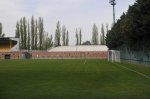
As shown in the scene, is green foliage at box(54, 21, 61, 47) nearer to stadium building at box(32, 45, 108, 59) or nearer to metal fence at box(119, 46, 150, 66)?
stadium building at box(32, 45, 108, 59)

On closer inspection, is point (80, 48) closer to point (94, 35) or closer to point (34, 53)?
point (94, 35)

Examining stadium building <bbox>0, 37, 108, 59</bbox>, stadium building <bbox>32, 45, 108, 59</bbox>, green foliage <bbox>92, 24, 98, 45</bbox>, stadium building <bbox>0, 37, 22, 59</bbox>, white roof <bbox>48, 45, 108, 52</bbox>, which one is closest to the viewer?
stadium building <bbox>32, 45, 108, 59</bbox>

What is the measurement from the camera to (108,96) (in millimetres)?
16500

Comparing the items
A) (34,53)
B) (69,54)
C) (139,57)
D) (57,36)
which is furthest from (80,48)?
(139,57)

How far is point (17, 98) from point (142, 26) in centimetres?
3473

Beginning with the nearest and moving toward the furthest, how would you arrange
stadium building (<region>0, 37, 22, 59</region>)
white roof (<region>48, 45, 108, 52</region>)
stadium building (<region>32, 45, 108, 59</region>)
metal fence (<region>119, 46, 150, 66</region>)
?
metal fence (<region>119, 46, 150, 66</region>)
stadium building (<region>32, 45, 108, 59</region>)
stadium building (<region>0, 37, 22, 59</region>)
white roof (<region>48, 45, 108, 52</region>)

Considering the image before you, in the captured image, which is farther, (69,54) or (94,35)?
(94,35)

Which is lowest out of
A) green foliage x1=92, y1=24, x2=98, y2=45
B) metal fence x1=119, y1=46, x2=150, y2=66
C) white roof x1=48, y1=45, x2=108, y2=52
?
metal fence x1=119, y1=46, x2=150, y2=66

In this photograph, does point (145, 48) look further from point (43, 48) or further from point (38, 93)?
point (43, 48)

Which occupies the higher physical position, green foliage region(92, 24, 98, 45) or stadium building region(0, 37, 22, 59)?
green foliage region(92, 24, 98, 45)

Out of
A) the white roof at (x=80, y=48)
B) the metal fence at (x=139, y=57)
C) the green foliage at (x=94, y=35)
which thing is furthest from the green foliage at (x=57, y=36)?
the metal fence at (x=139, y=57)

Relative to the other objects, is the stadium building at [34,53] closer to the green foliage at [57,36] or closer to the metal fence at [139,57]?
the green foliage at [57,36]

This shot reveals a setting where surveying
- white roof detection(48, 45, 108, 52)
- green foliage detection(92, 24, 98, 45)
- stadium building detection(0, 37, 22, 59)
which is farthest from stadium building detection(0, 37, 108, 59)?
green foliage detection(92, 24, 98, 45)

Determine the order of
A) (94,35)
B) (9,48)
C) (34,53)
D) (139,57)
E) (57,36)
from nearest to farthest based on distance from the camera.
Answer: (139,57), (34,53), (9,48), (57,36), (94,35)
